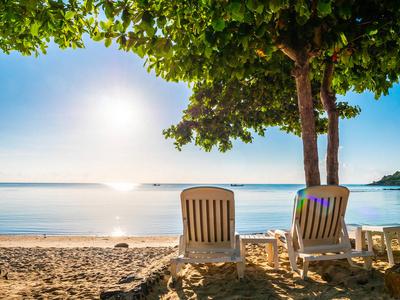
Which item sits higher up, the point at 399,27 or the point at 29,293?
the point at 399,27

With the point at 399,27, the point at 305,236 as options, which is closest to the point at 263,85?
the point at 399,27

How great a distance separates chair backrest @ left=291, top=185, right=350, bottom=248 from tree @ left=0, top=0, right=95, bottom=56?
3594 millimetres

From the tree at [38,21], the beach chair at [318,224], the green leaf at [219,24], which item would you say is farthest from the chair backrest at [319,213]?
the tree at [38,21]

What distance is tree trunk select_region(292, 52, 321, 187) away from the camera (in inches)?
217

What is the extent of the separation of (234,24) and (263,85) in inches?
149

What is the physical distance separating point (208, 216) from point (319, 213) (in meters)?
1.60

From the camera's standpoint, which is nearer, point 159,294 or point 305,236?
point 159,294

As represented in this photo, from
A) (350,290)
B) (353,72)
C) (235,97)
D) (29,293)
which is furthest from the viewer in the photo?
(235,97)

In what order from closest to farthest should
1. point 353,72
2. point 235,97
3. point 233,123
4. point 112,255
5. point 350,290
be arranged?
point 350,290 < point 353,72 < point 112,255 < point 235,97 < point 233,123

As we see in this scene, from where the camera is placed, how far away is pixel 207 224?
4449 mm

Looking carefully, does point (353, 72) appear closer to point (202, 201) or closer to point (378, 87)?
point (378, 87)

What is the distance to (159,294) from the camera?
366 cm

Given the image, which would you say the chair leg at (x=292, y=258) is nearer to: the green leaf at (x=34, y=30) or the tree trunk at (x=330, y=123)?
the tree trunk at (x=330, y=123)

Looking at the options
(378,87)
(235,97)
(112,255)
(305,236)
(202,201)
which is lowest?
(112,255)
